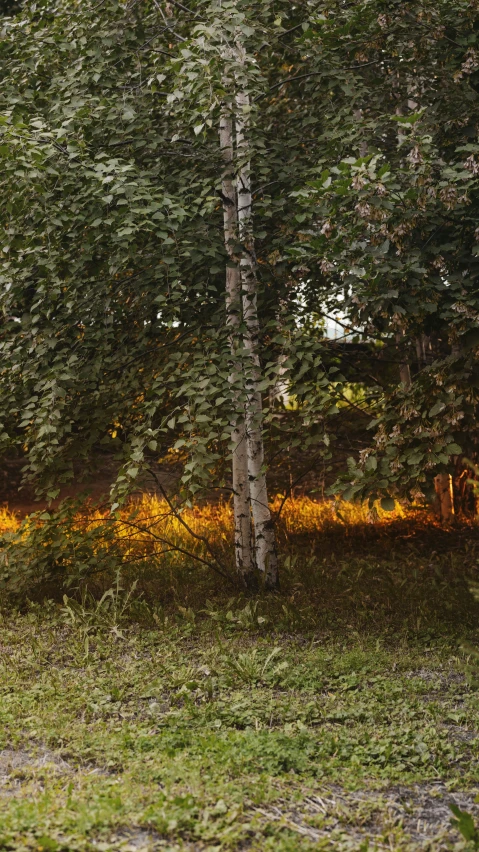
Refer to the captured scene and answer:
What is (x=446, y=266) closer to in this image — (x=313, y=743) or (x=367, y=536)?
(x=313, y=743)

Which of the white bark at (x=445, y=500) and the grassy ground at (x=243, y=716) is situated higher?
the white bark at (x=445, y=500)

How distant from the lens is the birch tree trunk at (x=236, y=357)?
555 centimetres

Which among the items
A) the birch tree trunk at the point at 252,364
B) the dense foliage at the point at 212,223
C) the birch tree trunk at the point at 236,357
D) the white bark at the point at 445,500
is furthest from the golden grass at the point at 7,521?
the white bark at the point at 445,500

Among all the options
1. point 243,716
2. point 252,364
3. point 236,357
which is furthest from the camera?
point 252,364

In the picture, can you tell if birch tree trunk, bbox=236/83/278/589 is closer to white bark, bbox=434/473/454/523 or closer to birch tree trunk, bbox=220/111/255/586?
birch tree trunk, bbox=220/111/255/586

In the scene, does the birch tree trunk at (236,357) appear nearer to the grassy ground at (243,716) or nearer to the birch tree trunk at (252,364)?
the birch tree trunk at (252,364)

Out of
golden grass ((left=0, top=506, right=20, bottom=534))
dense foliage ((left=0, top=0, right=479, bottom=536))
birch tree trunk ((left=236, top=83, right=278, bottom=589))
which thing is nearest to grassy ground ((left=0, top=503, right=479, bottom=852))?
birch tree trunk ((left=236, top=83, right=278, bottom=589))

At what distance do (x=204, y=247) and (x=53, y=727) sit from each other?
3.22 metres

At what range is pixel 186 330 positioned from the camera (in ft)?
19.8

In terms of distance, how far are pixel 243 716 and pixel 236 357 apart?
2.33 metres

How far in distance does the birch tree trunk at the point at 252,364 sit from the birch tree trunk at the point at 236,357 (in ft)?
0.19

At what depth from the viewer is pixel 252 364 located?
5453mm

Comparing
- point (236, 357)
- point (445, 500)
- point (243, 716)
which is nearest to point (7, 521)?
point (445, 500)

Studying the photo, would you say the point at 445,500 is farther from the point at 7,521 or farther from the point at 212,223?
the point at 7,521
